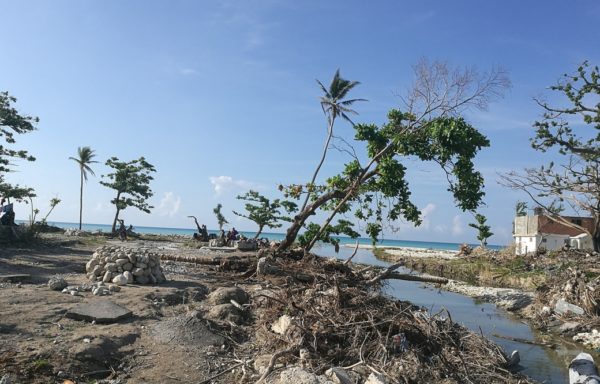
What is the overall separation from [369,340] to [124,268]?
613 centimetres

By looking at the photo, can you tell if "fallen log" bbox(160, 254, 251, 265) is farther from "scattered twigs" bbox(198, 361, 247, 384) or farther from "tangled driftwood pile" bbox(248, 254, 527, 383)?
"scattered twigs" bbox(198, 361, 247, 384)

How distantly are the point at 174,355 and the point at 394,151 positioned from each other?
1034cm

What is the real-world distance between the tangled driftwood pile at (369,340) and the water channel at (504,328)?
0.89m

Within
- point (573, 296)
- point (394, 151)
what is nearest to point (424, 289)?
point (573, 296)

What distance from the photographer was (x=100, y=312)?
7758mm

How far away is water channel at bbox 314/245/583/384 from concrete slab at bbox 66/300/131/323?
20.3 feet

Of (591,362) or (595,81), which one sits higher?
(595,81)

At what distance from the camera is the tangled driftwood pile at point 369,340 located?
269 inches

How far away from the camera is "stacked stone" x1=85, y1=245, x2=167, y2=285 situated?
35.1 ft

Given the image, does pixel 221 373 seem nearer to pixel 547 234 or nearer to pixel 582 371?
pixel 582 371

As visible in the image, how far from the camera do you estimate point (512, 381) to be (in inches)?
A: 297

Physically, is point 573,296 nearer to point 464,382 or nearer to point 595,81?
point 595,81

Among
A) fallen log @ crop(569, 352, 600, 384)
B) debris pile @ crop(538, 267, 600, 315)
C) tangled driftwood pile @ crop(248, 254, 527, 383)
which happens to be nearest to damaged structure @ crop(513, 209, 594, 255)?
debris pile @ crop(538, 267, 600, 315)

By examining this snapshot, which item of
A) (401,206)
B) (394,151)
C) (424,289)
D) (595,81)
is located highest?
(595,81)
